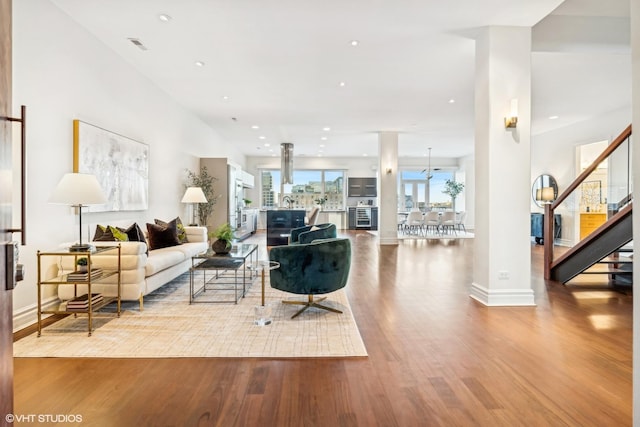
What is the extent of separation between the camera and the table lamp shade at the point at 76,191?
120 inches

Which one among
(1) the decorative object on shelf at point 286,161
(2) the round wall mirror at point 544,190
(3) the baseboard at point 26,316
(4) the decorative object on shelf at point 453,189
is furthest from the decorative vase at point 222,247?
(4) the decorative object on shelf at point 453,189

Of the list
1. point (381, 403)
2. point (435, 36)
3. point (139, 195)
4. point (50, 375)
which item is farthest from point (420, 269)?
point (50, 375)

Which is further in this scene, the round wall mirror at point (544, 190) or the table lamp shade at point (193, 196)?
the round wall mirror at point (544, 190)

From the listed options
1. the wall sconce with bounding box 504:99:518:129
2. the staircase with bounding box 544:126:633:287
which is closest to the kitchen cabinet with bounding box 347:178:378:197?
the staircase with bounding box 544:126:633:287

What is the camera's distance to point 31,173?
3.26 meters

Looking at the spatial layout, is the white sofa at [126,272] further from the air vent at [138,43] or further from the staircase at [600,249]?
the staircase at [600,249]

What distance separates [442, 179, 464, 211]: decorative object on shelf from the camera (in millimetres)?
14069

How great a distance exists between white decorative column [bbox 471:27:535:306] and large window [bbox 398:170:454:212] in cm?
1110

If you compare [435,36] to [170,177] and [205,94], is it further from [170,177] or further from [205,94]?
[170,177]

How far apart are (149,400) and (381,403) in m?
1.32

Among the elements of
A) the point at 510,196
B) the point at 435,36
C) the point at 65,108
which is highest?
the point at 435,36

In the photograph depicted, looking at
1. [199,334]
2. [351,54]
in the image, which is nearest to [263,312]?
[199,334]

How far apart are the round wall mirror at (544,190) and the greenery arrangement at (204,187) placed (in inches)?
335
